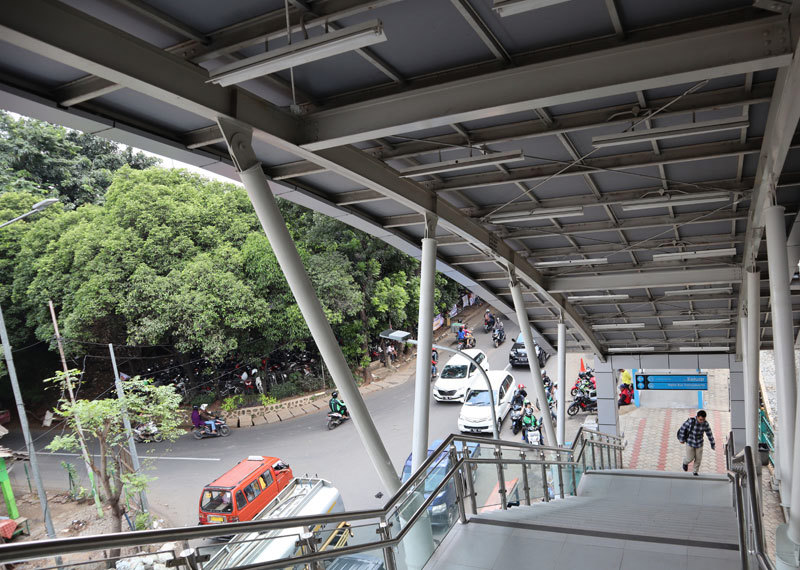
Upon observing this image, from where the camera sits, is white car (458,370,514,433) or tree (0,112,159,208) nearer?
white car (458,370,514,433)

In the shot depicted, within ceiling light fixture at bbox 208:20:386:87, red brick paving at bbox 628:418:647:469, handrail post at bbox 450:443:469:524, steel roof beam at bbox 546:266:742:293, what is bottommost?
red brick paving at bbox 628:418:647:469

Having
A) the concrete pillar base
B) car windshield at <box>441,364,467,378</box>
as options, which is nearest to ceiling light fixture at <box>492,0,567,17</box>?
the concrete pillar base

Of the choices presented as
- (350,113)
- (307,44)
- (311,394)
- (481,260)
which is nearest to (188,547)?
(307,44)

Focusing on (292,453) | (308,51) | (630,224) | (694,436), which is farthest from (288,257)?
(292,453)

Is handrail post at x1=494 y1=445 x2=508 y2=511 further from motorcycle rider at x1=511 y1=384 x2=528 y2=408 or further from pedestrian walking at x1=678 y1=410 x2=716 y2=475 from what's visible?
motorcycle rider at x1=511 y1=384 x2=528 y2=408

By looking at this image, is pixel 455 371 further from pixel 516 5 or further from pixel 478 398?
pixel 516 5

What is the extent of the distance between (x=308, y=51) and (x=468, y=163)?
2.98 metres

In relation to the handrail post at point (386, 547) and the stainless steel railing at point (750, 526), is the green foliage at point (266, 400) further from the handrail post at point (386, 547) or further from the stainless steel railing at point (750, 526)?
the stainless steel railing at point (750, 526)

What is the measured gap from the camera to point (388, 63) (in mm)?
5012

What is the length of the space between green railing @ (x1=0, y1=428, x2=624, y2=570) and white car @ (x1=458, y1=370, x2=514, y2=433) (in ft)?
36.6

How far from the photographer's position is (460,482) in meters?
5.47

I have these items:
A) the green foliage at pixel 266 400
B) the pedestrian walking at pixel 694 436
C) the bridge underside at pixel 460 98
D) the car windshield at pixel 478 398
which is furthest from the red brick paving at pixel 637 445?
the green foliage at pixel 266 400

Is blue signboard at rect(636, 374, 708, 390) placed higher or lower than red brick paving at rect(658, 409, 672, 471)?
higher

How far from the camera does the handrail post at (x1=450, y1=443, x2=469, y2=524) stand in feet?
17.3
